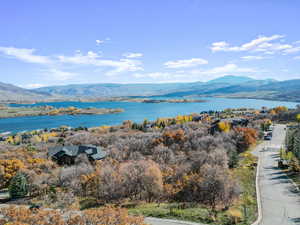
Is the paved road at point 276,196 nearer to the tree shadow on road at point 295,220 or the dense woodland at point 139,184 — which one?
the tree shadow on road at point 295,220

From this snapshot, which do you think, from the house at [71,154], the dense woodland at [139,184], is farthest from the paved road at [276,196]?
the house at [71,154]

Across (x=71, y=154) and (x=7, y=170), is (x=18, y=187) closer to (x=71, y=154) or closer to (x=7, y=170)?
(x=7, y=170)

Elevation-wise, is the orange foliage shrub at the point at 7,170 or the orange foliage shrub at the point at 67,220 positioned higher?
the orange foliage shrub at the point at 67,220

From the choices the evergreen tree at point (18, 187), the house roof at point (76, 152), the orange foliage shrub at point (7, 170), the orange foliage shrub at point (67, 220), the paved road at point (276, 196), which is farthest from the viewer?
the house roof at point (76, 152)

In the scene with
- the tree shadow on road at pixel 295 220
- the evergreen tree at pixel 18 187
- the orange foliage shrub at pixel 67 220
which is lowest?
the evergreen tree at pixel 18 187

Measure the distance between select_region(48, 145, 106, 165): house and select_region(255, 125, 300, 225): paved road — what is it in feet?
80.0

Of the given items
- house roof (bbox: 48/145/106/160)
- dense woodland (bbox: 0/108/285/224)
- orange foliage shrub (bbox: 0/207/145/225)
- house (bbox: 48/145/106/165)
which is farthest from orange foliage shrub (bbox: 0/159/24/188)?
orange foliage shrub (bbox: 0/207/145/225)

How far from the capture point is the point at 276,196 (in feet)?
76.5

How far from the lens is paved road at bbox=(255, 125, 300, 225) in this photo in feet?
59.1

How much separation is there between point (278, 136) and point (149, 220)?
55398 millimetres

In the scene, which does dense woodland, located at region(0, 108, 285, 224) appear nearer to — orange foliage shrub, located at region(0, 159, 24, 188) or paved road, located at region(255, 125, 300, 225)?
orange foliage shrub, located at region(0, 159, 24, 188)

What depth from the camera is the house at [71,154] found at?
1618 inches

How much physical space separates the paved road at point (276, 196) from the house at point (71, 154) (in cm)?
2437

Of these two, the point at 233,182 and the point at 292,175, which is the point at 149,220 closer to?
the point at 233,182
